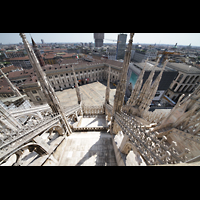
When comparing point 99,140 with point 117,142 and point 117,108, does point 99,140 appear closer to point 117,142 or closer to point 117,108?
point 117,142

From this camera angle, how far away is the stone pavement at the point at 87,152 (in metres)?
8.80

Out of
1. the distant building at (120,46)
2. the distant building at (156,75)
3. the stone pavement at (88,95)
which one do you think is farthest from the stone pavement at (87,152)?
the distant building at (120,46)

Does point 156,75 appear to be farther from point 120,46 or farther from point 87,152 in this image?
point 120,46

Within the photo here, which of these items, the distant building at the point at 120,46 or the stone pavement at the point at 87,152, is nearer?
the stone pavement at the point at 87,152

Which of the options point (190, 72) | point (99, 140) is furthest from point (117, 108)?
point (190, 72)

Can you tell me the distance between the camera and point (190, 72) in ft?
88.2

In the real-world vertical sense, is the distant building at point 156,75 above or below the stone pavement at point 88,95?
above

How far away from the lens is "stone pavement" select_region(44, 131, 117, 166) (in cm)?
880

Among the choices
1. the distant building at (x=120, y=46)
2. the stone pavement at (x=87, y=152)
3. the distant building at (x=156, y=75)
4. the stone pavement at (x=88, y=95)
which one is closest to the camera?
the stone pavement at (x=87, y=152)

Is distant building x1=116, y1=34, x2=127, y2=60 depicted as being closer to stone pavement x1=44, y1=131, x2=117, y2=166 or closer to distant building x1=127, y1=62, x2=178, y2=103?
distant building x1=127, y1=62, x2=178, y2=103

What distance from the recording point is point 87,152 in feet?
31.5

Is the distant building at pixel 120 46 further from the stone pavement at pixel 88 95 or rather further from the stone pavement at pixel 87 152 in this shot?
the stone pavement at pixel 87 152

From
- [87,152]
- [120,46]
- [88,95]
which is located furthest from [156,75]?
[120,46]

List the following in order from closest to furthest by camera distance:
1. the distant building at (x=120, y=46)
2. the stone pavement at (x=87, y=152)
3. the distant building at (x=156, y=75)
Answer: the stone pavement at (x=87, y=152), the distant building at (x=156, y=75), the distant building at (x=120, y=46)
